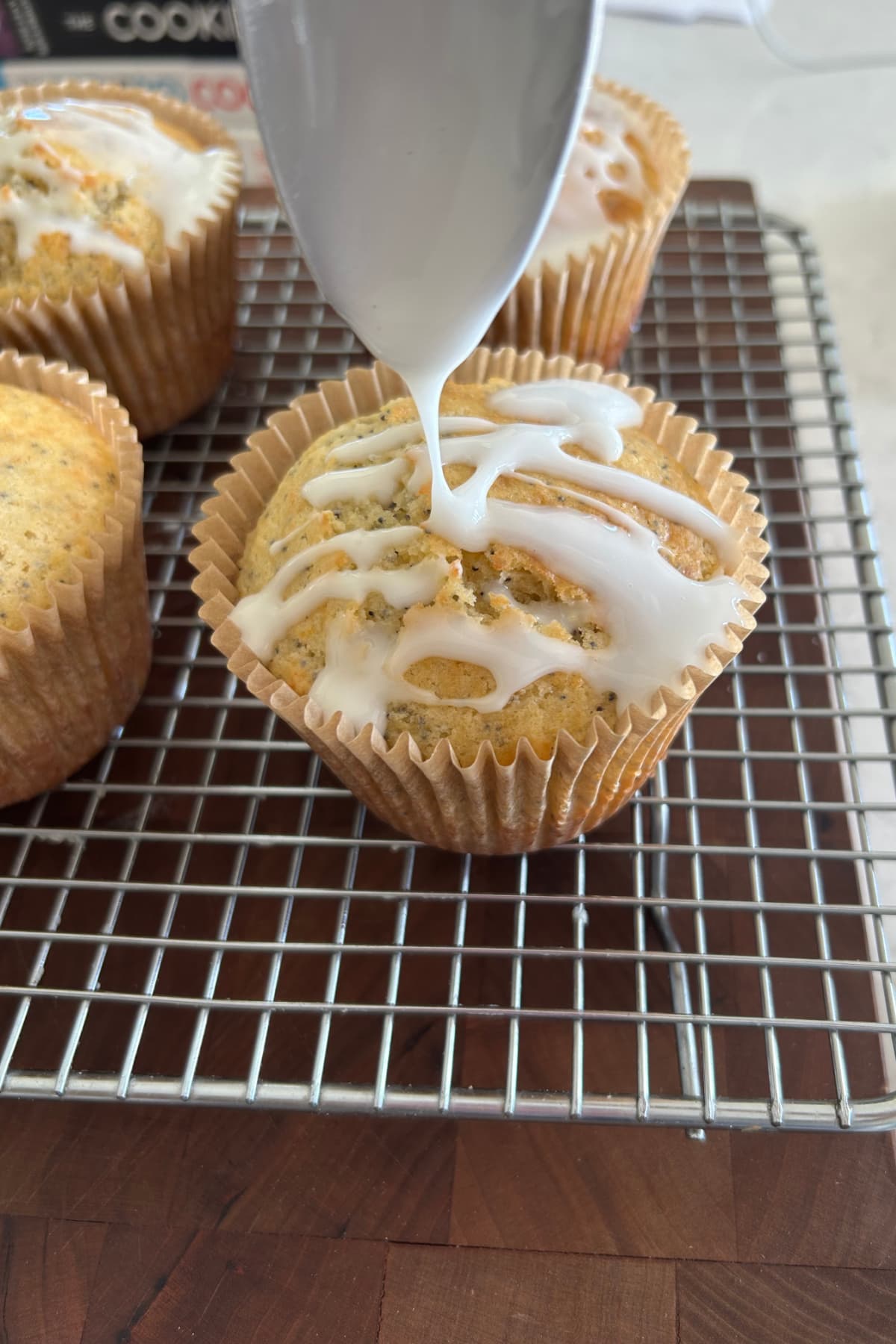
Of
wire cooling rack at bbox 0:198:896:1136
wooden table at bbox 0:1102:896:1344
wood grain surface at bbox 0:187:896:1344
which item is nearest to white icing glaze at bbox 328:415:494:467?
wire cooling rack at bbox 0:198:896:1136

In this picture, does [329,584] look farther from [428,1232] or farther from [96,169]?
[96,169]

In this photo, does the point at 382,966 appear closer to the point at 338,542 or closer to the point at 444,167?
the point at 338,542

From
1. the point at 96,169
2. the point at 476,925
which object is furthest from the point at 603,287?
the point at 476,925

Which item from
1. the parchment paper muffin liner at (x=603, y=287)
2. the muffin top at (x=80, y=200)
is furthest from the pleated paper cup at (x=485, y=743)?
the muffin top at (x=80, y=200)

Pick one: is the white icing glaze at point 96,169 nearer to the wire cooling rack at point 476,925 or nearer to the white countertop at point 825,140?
the wire cooling rack at point 476,925

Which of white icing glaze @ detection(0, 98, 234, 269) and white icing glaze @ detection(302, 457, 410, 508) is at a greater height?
white icing glaze @ detection(0, 98, 234, 269)

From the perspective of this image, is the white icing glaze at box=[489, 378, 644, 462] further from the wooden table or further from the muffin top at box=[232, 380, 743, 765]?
the wooden table
